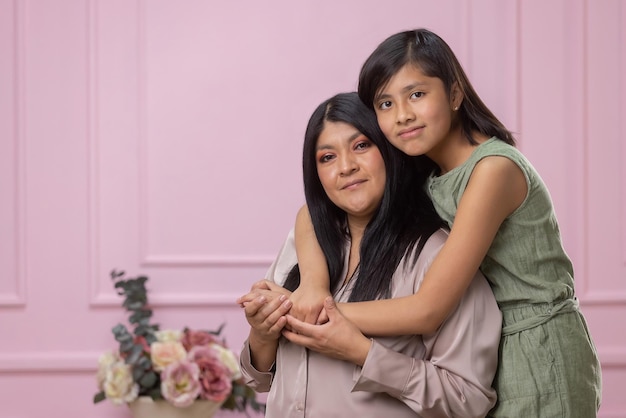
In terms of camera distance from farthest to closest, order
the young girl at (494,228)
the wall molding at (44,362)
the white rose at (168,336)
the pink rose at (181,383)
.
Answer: the wall molding at (44,362) → the white rose at (168,336) → the pink rose at (181,383) → the young girl at (494,228)

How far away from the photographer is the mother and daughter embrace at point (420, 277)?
1608 mm

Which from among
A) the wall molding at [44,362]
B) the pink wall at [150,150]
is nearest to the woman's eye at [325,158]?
the pink wall at [150,150]

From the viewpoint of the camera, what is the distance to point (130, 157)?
332 cm

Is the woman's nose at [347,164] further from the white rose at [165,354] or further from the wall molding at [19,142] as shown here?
the wall molding at [19,142]

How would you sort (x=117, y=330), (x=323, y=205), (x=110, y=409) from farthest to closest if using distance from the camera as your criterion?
(x=110, y=409) → (x=117, y=330) → (x=323, y=205)

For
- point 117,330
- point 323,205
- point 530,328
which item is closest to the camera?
point 530,328

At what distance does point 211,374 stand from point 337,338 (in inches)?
54.5

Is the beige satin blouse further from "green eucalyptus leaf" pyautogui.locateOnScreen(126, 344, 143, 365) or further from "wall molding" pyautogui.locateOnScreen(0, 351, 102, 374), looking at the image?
"wall molding" pyautogui.locateOnScreen(0, 351, 102, 374)

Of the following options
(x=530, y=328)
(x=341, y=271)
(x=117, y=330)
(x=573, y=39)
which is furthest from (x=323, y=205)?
(x=573, y=39)

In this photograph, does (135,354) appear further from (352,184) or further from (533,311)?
(533,311)

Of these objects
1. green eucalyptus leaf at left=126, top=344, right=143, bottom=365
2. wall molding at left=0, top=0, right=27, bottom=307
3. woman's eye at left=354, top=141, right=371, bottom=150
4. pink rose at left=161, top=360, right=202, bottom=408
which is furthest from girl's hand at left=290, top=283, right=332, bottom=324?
wall molding at left=0, top=0, right=27, bottom=307

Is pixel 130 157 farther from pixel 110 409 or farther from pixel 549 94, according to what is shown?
pixel 549 94

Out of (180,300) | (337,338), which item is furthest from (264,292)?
(180,300)

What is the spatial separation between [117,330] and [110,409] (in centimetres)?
44
